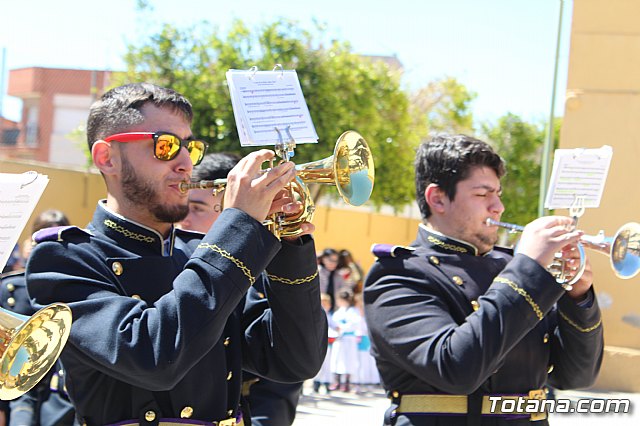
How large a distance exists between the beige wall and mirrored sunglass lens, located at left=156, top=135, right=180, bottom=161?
8.24 meters

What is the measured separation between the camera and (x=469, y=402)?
3.18m

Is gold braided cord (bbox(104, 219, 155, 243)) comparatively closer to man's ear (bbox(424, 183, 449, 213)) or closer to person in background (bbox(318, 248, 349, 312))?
man's ear (bbox(424, 183, 449, 213))

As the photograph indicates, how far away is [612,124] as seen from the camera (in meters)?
10.5

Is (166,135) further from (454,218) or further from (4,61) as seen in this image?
(4,61)

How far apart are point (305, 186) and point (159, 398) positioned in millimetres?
736

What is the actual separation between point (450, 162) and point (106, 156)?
141 cm

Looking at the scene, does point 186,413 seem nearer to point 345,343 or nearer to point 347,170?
point 347,170

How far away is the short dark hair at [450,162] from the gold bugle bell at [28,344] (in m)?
1.91

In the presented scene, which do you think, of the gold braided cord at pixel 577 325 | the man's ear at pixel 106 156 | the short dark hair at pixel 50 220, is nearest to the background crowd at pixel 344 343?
the short dark hair at pixel 50 220

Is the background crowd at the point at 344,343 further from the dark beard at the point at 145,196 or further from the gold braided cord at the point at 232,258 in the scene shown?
the gold braided cord at the point at 232,258

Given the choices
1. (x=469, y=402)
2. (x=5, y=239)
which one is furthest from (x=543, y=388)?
(x=5, y=239)

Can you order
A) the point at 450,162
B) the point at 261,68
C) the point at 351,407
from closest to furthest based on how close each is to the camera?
the point at 450,162, the point at 351,407, the point at 261,68

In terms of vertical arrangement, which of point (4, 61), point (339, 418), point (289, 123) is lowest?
point (339, 418)

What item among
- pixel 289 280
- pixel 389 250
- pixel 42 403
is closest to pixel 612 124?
pixel 389 250
